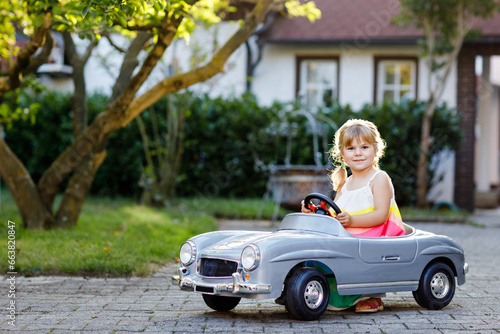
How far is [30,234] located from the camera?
8367 mm

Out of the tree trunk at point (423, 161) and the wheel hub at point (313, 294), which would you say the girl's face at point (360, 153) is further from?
the tree trunk at point (423, 161)

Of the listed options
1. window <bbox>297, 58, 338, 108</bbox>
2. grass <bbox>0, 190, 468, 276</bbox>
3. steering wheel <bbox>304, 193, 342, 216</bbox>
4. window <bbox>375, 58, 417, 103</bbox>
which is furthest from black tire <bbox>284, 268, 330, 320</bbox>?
window <bbox>375, 58, 417, 103</bbox>

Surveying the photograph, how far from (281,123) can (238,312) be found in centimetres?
966

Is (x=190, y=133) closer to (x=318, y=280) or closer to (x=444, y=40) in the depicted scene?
(x=444, y=40)

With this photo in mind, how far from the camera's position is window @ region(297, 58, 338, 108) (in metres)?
17.5

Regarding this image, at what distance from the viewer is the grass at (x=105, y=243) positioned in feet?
22.5

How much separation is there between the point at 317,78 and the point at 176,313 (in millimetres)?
12974

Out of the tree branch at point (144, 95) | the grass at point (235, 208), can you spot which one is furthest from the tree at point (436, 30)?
the tree branch at point (144, 95)

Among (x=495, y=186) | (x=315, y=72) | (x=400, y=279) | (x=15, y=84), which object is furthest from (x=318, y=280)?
(x=495, y=186)

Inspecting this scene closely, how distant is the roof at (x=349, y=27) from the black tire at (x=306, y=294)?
12.7m

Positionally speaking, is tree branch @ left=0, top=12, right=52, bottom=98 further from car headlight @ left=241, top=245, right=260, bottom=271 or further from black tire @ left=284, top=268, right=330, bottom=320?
black tire @ left=284, top=268, right=330, bottom=320

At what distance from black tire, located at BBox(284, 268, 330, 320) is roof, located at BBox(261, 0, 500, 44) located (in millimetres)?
12724

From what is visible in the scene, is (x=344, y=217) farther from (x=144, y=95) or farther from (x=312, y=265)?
(x=144, y=95)

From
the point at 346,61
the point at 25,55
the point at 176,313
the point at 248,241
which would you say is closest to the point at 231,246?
the point at 248,241
